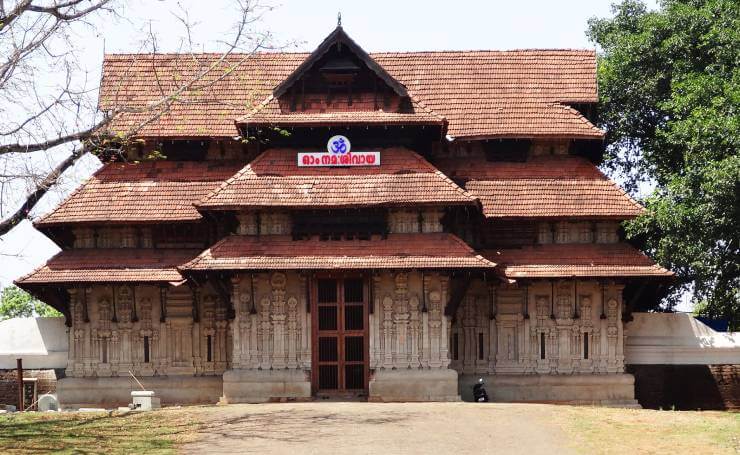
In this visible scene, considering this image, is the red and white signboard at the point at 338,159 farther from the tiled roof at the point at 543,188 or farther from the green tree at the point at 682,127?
the green tree at the point at 682,127

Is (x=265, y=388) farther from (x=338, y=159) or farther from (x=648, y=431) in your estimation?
(x=648, y=431)

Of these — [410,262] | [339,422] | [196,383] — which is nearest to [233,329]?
[196,383]

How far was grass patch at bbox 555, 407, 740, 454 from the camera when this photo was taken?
22359 mm

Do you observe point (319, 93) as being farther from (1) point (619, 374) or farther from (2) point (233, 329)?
(1) point (619, 374)

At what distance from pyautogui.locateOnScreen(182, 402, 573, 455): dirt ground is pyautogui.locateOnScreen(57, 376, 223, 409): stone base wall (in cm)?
407

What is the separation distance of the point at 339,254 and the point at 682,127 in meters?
11.6

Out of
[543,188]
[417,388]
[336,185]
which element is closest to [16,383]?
[336,185]

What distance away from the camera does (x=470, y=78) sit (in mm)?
36625

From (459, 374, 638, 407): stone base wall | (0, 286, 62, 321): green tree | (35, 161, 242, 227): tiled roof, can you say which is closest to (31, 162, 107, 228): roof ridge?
(35, 161, 242, 227): tiled roof

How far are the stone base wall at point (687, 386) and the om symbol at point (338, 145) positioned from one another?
1013cm

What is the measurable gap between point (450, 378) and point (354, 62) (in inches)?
349

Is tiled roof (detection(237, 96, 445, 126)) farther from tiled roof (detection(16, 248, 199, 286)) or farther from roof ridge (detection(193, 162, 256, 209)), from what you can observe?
tiled roof (detection(16, 248, 199, 286))

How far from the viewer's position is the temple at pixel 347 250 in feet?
102

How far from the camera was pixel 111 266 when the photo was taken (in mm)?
32312
